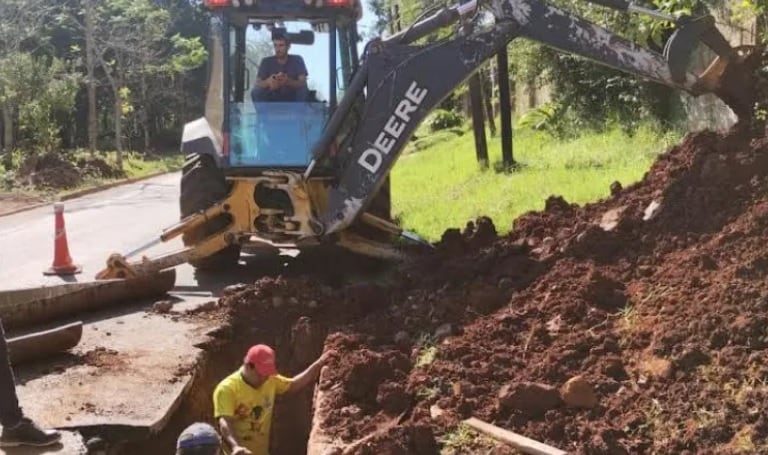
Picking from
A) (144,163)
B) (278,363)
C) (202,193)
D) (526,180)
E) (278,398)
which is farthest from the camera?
(144,163)

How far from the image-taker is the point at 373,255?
851 centimetres

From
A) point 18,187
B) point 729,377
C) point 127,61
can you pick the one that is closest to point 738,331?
point 729,377

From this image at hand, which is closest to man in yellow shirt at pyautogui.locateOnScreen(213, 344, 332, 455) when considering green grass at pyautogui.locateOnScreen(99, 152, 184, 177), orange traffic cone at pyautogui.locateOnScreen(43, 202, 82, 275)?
orange traffic cone at pyautogui.locateOnScreen(43, 202, 82, 275)

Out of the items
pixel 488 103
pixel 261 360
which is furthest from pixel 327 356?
pixel 488 103

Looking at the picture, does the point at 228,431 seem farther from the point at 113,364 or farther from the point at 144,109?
the point at 144,109

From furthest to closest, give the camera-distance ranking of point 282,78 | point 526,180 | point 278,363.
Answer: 1. point 526,180
2. point 282,78
3. point 278,363

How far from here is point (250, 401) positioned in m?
5.40

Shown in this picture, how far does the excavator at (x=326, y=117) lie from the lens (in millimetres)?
7164

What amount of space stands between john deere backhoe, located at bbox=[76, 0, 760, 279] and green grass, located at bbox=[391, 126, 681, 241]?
2.14 meters

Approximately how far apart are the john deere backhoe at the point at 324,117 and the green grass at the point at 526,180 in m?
2.14

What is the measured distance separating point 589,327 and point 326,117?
14.0 feet

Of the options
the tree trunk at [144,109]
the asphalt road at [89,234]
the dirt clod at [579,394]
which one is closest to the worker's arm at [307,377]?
the dirt clod at [579,394]

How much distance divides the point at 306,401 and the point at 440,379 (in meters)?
2.12

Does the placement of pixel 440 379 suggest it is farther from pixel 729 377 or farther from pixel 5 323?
pixel 5 323
